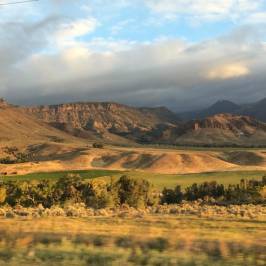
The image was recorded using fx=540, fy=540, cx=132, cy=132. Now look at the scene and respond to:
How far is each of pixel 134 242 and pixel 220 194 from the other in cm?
Result: 4145

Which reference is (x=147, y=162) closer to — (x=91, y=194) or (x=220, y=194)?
(x=220, y=194)

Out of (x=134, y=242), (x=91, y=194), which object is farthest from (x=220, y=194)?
(x=134, y=242)

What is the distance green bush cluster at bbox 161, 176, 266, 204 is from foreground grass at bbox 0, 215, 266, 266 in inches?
925

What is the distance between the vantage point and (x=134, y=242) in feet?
67.4

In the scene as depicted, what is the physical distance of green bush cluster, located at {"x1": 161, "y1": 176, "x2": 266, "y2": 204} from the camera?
168ft

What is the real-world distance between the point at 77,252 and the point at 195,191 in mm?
44567

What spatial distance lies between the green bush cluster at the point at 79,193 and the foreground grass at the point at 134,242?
20.5m

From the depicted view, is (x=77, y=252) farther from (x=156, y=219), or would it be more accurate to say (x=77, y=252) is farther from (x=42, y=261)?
(x=156, y=219)

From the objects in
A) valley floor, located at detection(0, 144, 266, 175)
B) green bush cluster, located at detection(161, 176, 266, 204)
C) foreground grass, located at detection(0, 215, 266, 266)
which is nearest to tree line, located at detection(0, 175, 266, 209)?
green bush cluster, located at detection(161, 176, 266, 204)

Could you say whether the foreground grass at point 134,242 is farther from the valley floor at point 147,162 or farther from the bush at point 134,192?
the valley floor at point 147,162

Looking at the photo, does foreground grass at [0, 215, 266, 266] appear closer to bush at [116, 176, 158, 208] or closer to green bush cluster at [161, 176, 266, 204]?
bush at [116, 176, 158, 208]

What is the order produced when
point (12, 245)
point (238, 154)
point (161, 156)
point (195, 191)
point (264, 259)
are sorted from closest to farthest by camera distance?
point (264, 259) < point (12, 245) < point (195, 191) < point (161, 156) < point (238, 154)

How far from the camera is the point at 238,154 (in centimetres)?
16575

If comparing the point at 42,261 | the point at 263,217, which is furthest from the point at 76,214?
the point at 42,261
